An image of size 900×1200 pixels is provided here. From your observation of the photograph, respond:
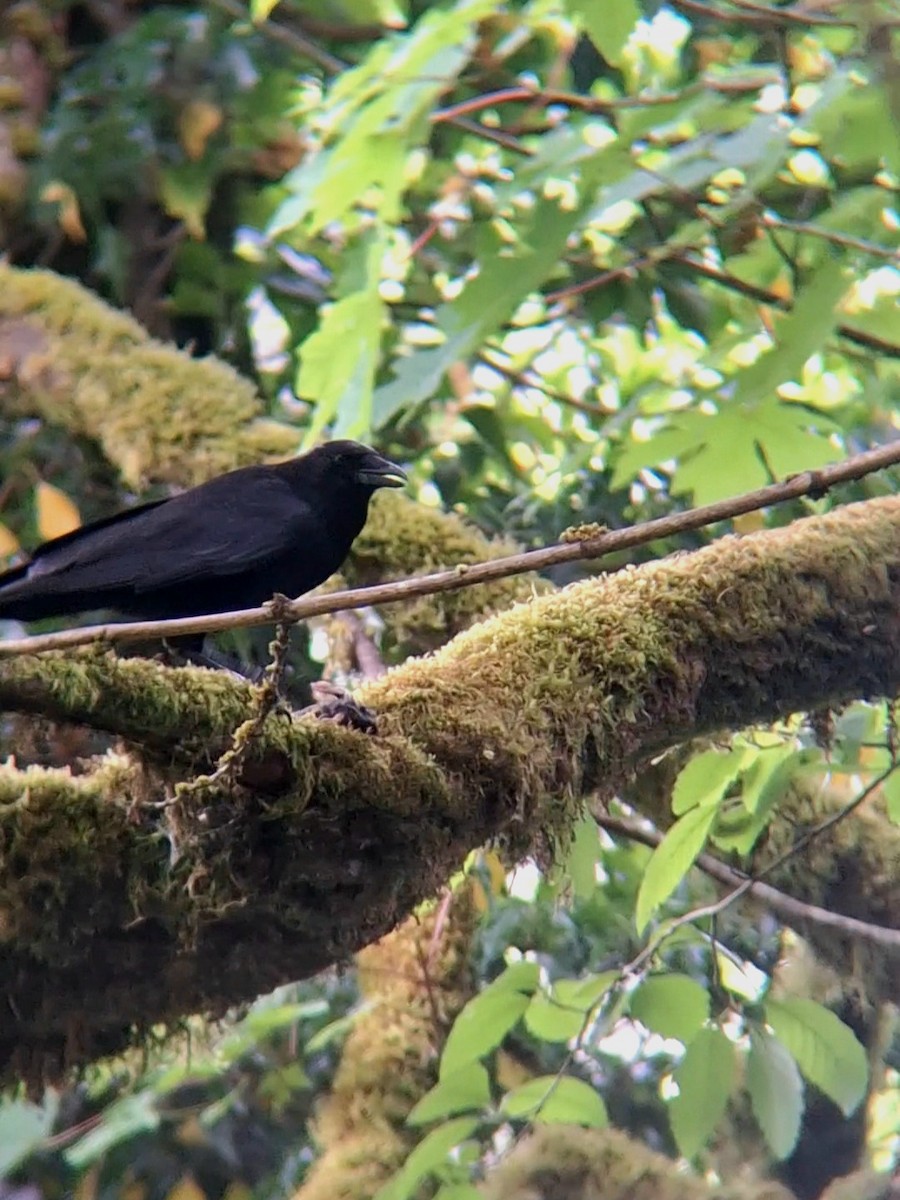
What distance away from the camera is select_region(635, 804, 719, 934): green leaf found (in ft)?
7.77

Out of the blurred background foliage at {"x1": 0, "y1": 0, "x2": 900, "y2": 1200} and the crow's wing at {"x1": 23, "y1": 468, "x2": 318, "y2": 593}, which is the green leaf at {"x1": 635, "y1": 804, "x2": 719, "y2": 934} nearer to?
the blurred background foliage at {"x1": 0, "y1": 0, "x2": 900, "y2": 1200}

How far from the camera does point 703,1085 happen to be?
8.13ft

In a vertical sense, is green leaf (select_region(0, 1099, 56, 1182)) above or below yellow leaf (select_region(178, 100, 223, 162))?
below

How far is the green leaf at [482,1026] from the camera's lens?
2506 millimetres

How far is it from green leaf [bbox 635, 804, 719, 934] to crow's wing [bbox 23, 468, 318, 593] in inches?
54.6

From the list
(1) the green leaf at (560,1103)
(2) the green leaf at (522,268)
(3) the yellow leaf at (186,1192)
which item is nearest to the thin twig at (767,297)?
(2) the green leaf at (522,268)

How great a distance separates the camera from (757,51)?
423cm

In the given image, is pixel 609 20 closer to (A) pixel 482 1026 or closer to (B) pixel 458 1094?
(A) pixel 482 1026

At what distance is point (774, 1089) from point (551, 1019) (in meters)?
0.43

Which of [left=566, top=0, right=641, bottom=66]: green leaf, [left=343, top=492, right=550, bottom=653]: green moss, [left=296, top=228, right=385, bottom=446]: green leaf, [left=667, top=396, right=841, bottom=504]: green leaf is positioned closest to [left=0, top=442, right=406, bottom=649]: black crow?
[left=343, top=492, right=550, bottom=653]: green moss

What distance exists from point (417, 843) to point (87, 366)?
2.48 meters

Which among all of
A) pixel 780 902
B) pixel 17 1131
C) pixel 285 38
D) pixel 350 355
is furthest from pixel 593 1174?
pixel 285 38

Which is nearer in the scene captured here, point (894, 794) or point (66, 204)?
point (894, 794)

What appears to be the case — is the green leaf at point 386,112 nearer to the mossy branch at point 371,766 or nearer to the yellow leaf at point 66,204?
the mossy branch at point 371,766
